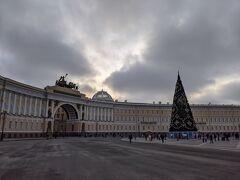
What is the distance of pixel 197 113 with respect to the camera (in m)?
134

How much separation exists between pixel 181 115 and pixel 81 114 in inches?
2078

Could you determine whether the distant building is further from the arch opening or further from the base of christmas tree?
the base of christmas tree

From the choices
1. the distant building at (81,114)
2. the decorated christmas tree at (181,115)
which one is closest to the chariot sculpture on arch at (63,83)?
the distant building at (81,114)

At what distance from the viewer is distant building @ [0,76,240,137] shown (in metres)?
70.6

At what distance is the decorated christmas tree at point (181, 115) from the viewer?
65812 millimetres

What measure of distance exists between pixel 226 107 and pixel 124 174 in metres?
136

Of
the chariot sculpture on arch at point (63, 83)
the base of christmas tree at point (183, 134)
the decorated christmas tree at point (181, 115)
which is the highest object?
the chariot sculpture on arch at point (63, 83)

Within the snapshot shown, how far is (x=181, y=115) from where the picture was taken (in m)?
66.2

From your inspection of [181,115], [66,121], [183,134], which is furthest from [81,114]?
[181,115]

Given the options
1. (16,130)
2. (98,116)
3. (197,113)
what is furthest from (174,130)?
(197,113)

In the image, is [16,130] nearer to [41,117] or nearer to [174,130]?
[41,117]

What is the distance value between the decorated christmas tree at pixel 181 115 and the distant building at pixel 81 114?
4241cm

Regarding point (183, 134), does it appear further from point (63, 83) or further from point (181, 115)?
point (63, 83)

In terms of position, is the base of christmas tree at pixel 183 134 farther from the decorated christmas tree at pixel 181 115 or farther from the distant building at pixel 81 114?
the distant building at pixel 81 114
